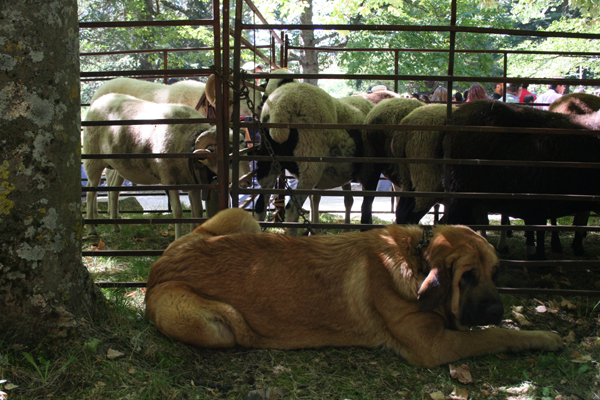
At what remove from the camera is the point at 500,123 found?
15.8ft

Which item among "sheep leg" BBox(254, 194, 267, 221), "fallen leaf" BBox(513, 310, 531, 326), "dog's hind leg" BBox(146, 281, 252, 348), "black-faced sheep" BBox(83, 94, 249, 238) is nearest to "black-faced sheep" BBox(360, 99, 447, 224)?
"sheep leg" BBox(254, 194, 267, 221)

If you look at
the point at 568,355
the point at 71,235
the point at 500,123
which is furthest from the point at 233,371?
the point at 500,123

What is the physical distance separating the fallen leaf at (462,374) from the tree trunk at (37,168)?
Answer: 2.48 m

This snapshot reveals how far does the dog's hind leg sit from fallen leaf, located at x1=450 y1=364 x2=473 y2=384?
1.40 m

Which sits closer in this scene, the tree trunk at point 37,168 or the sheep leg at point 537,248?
the tree trunk at point 37,168

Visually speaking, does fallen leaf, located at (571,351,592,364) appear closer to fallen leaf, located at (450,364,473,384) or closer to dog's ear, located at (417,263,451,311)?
fallen leaf, located at (450,364,473,384)

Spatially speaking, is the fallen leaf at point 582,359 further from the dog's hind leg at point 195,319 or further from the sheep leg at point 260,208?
the sheep leg at point 260,208

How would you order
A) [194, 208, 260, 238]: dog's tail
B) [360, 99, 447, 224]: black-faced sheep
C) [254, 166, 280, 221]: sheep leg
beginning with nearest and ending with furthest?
[194, 208, 260, 238]: dog's tail < [360, 99, 447, 224]: black-faced sheep < [254, 166, 280, 221]: sheep leg

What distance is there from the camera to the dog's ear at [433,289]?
9.74 feet

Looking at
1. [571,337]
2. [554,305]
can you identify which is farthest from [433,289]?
[554,305]

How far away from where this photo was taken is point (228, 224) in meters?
3.91

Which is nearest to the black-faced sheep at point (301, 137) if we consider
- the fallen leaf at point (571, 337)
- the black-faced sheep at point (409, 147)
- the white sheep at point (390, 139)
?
the white sheep at point (390, 139)

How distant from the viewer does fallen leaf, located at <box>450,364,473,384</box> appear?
9.63ft

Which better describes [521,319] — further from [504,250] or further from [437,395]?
[504,250]
